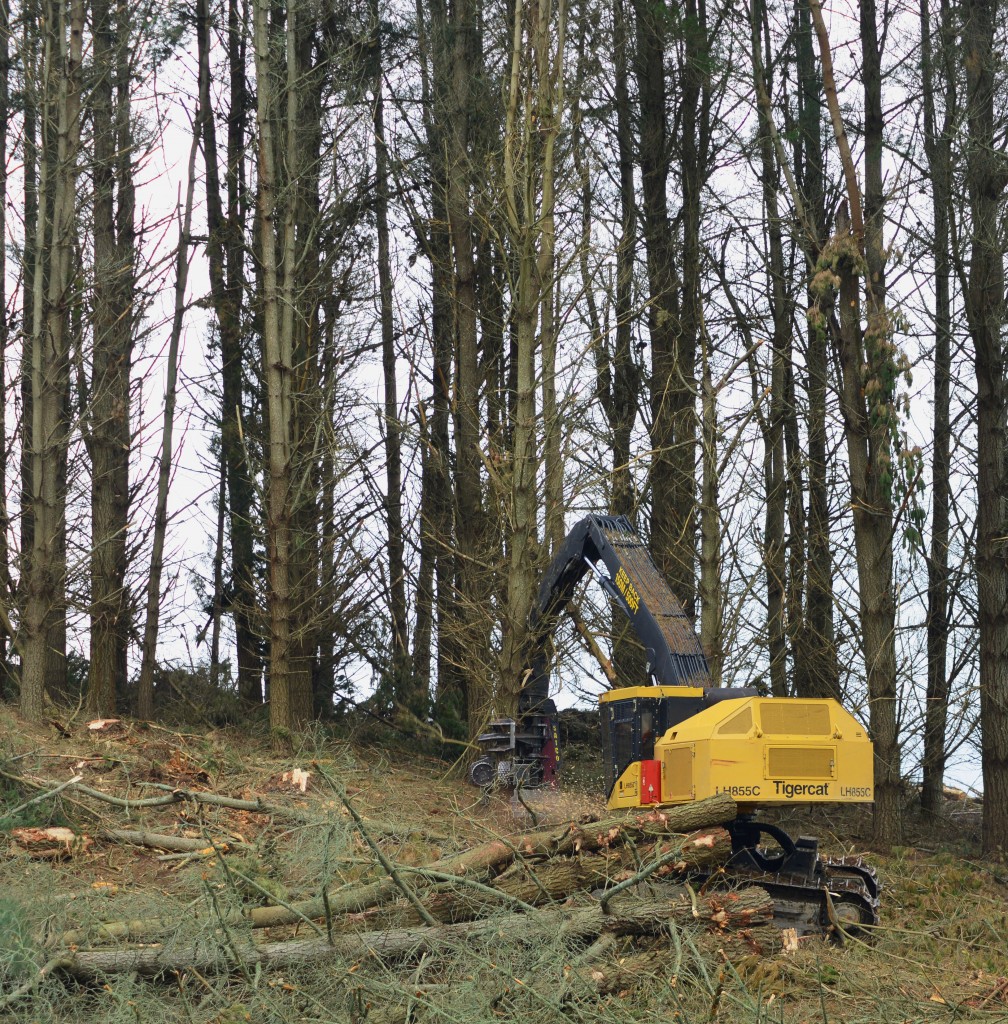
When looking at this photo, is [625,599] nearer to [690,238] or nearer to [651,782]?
[651,782]

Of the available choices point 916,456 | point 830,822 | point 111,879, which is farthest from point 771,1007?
point 830,822

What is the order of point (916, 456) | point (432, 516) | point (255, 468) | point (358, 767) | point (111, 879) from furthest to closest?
point (432, 516) < point (255, 468) < point (358, 767) < point (916, 456) < point (111, 879)

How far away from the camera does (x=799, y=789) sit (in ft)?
31.9

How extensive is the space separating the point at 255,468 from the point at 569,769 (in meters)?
6.07

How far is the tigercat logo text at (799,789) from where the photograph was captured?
9664 millimetres

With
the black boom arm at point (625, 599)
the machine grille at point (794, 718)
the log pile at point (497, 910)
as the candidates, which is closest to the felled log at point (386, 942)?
the log pile at point (497, 910)

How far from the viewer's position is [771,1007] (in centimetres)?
694

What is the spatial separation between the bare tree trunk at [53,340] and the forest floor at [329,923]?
64.2 inches

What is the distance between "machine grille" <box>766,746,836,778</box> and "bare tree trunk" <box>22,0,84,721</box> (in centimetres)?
921

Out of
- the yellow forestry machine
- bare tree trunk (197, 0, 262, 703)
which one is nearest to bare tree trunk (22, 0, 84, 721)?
bare tree trunk (197, 0, 262, 703)

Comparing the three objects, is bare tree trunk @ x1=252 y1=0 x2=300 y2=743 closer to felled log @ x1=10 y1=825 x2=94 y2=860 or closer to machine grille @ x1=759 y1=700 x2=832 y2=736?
felled log @ x1=10 y1=825 x2=94 y2=860

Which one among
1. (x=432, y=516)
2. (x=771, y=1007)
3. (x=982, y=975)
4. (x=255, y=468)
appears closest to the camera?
(x=771, y=1007)

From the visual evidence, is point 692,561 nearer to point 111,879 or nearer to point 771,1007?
point 111,879

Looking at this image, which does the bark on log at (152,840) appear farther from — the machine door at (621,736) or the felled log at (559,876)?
the machine door at (621,736)
